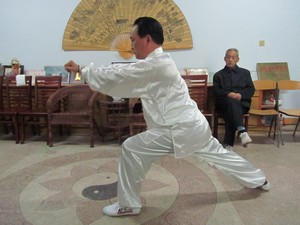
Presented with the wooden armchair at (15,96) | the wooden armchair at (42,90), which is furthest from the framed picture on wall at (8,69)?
the wooden armchair at (42,90)

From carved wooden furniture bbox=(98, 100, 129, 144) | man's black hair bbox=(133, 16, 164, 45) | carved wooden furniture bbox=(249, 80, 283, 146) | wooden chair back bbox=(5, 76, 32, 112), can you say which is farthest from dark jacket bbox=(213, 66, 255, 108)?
wooden chair back bbox=(5, 76, 32, 112)

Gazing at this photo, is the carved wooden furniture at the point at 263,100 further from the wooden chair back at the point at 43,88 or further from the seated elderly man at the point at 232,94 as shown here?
the wooden chair back at the point at 43,88

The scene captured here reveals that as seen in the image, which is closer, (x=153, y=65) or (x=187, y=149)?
(x=153, y=65)

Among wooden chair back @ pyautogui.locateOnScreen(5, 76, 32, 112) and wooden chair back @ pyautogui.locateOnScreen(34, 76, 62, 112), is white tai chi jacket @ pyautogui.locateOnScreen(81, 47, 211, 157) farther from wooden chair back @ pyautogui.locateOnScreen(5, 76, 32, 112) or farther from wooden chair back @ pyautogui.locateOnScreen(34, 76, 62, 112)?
wooden chair back @ pyautogui.locateOnScreen(5, 76, 32, 112)

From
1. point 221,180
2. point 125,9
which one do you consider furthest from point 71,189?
point 125,9

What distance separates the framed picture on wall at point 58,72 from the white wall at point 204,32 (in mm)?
80

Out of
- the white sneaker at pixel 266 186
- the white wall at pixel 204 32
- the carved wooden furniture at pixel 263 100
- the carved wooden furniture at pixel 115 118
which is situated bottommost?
the white sneaker at pixel 266 186

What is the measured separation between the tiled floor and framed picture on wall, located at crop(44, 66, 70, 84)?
1.25m

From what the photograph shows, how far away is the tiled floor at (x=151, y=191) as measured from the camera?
1758mm

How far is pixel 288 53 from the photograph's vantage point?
3.85 m

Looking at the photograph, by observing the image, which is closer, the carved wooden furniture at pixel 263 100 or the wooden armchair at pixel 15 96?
the carved wooden furniture at pixel 263 100

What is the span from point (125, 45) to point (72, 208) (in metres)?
2.58

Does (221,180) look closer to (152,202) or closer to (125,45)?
(152,202)

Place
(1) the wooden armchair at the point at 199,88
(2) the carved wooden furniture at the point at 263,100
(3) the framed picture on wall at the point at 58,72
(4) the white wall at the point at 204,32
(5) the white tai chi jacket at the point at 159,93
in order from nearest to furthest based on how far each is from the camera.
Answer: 1. (5) the white tai chi jacket at the point at 159,93
2. (1) the wooden armchair at the point at 199,88
3. (2) the carved wooden furniture at the point at 263,100
4. (4) the white wall at the point at 204,32
5. (3) the framed picture on wall at the point at 58,72
